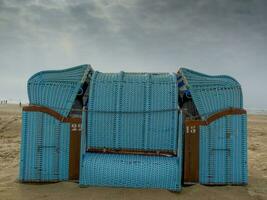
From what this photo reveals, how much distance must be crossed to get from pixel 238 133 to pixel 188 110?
5.62 feet

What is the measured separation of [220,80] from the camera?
989cm

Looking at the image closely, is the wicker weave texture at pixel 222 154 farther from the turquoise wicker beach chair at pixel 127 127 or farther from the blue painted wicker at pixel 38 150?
the blue painted wicker at pixel 38 150

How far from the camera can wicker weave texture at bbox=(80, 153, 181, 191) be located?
8750 millimetres

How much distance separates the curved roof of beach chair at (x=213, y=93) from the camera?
31.8ft

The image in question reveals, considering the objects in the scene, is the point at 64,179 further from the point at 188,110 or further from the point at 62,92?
the point at 188,110

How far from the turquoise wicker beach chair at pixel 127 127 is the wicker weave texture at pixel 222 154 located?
91 centimetres

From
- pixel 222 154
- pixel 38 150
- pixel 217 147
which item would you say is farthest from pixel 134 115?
pixel 38 150

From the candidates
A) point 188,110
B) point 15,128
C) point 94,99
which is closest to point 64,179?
point 94,99

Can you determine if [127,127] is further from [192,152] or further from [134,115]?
[192,152]

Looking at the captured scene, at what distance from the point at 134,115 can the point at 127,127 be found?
394 mm

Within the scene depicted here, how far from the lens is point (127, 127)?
373 inches

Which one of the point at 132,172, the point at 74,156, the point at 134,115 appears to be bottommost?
the point at 132,172

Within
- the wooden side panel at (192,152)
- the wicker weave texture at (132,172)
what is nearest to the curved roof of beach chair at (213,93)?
the wooden side panel at (192,152)

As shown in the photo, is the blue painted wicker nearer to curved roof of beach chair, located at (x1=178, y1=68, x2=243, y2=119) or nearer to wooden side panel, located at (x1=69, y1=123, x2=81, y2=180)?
wooden side panel, located at (x1=69, y1=123, x2=81, y2=180)
